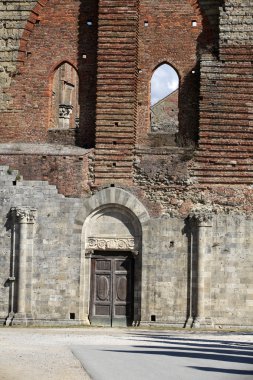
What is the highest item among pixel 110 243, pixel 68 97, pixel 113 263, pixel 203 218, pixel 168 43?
pixel 68 97

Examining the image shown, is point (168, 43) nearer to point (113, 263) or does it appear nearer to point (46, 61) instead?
point (46, 61)

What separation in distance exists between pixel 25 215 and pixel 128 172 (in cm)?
323

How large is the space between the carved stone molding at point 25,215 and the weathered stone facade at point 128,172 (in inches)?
1.1

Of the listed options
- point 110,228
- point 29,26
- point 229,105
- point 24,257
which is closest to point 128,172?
point 110,228

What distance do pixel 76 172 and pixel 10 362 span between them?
12.8 metres

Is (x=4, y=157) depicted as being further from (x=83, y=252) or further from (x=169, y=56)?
(x=169, y=56)

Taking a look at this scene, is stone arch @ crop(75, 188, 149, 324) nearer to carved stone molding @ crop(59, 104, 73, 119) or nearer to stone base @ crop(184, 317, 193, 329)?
stone base @ crop(184, 317, 193, 329)

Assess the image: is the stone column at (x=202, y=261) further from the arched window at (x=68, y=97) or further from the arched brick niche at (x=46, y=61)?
the arched window at (x=68, y=97)

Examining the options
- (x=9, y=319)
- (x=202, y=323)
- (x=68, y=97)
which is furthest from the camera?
(x=68, y=97)

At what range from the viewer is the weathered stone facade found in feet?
90.7

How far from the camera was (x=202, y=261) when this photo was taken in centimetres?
2750

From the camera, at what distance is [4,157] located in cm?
2866

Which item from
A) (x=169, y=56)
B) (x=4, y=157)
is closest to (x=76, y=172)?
(x=4, y=157)

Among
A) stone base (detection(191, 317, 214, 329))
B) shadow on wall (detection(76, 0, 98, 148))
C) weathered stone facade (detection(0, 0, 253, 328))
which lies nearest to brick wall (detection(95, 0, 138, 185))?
weathered stone facade (detection(0, 0, 253, 328))
